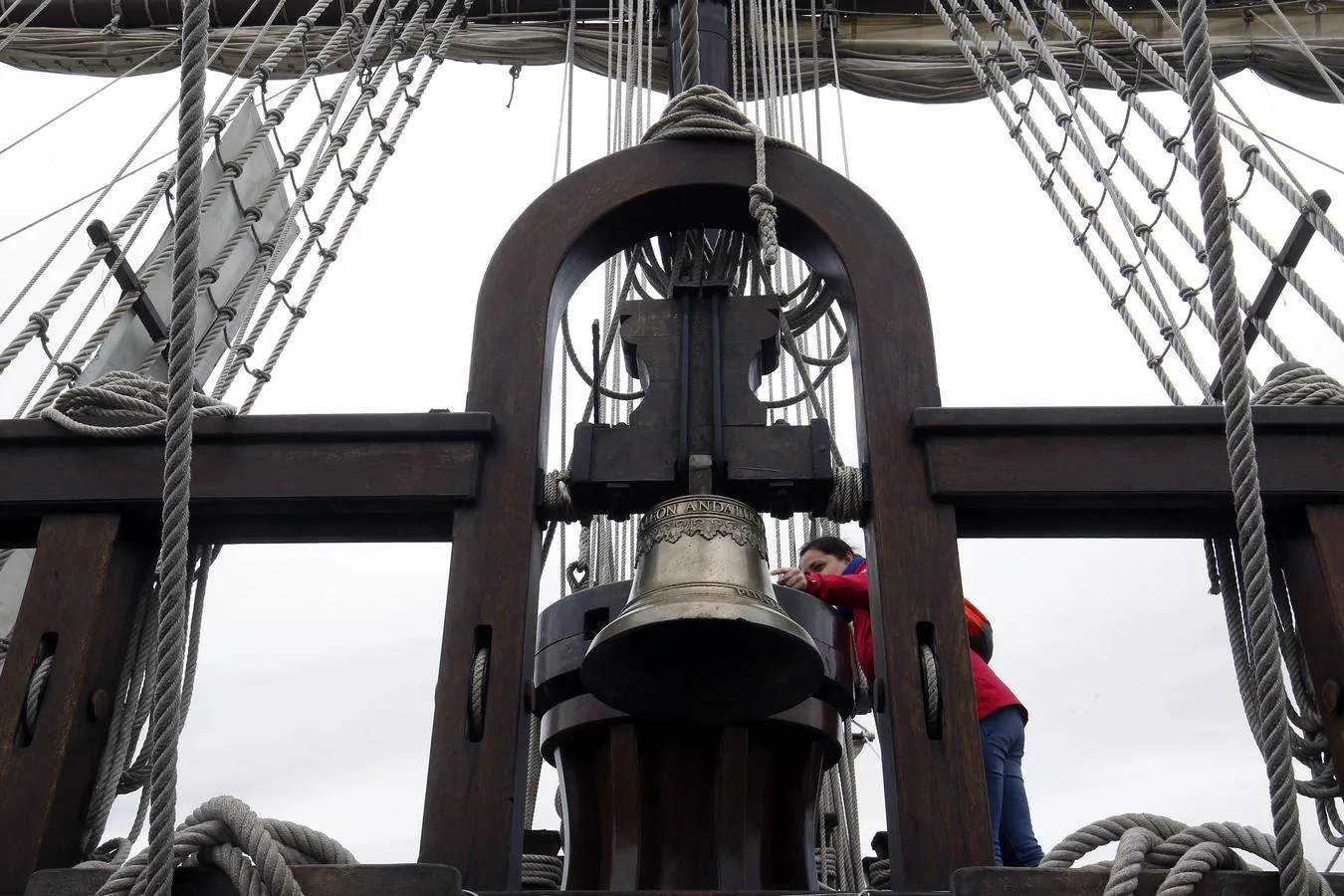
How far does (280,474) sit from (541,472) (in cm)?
37

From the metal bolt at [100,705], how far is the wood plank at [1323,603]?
162 centimetres

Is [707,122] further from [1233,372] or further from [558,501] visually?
[1233,372]

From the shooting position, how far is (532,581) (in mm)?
1739

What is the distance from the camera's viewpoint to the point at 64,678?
1.64 m

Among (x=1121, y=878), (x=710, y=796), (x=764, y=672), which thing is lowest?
(x=1121, y=878)

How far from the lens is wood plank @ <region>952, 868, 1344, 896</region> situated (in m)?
1.28

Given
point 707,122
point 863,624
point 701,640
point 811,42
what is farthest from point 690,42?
point 811,42

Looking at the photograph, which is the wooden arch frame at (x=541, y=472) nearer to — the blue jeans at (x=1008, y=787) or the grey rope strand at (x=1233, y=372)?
the grey rope strand at (x=1233, y=372)

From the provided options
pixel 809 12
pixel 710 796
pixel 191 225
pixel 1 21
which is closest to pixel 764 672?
pixel 710 796

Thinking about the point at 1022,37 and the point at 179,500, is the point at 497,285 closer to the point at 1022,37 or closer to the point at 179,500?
the point at 179,500

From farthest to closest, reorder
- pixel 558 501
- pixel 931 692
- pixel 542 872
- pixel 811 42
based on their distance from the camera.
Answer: pixel 811 42
pixel 542 872
pixel 558 501
pixel 931 692

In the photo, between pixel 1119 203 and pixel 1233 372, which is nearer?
pixel 1233 372

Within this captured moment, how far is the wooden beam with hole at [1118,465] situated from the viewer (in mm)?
1725

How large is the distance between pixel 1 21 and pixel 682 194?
276 inches
